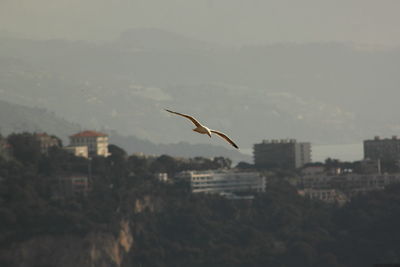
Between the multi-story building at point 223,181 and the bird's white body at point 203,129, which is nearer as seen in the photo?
the bird's white body at point 203,129

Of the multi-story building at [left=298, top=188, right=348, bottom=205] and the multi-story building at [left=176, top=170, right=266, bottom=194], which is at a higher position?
the multi-story building at [left=176, top=170, right=266, bottom=194]

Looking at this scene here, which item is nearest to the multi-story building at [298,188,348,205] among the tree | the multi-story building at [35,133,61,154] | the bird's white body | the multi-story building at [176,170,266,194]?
the multi-story building at [176,170,266,194]

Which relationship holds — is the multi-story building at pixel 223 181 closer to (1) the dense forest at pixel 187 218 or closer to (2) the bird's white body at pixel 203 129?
(1) the dense forest at pixel 187 218

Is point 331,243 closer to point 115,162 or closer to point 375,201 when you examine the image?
point 375,201

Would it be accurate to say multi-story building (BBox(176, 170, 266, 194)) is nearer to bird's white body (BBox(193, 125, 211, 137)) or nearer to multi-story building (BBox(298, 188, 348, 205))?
multi-story building (BBox(298, 188, 348, 205))

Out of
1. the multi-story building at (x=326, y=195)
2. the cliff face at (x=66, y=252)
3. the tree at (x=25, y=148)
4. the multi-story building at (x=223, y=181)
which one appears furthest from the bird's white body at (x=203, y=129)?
the multi-story building at (x=326, y=195)

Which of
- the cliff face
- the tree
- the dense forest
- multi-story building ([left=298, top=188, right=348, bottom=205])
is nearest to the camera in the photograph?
the cliff face
